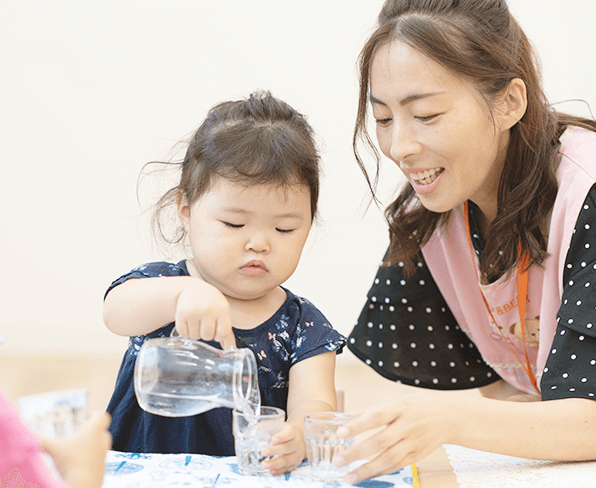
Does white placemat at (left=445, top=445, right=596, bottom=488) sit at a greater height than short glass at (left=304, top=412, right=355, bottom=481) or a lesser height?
lesser

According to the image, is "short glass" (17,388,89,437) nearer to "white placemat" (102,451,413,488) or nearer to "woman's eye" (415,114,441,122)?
"white placemat" (102,451,413,488)

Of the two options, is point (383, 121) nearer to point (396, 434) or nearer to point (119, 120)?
point (396, 434)

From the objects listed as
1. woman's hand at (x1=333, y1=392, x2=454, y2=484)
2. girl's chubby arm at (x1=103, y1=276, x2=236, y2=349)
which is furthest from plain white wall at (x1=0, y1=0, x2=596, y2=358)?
woman's hand at (x1=333, y1=392, x2=454, y2=484)

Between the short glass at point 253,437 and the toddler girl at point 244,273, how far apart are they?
150 millimetres

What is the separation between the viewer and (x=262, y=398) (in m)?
1.07

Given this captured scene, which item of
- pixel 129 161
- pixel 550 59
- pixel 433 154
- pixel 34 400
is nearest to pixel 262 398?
pixel 433 154

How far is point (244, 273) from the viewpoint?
3.31 feet

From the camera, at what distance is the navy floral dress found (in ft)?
3.49

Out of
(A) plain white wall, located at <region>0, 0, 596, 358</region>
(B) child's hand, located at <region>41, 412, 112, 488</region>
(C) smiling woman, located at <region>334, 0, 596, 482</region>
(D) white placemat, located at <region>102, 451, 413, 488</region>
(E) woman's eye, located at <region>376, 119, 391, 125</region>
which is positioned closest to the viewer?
(B) child's hand, located at <region>41, 412, 112, 488</region>

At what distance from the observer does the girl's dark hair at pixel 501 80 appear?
3.57 feet

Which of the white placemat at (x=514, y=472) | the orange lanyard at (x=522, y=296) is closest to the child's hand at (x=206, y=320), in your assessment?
the white placemat at (x=514, y=472)

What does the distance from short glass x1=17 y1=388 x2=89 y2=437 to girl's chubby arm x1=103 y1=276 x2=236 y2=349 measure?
0.31 meters

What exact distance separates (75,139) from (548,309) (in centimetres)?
246

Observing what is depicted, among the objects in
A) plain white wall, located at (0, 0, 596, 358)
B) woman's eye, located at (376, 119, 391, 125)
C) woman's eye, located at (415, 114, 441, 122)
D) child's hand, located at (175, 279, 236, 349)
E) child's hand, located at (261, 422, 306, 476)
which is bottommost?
child's hand, located at (261, 422, 306, 476)
